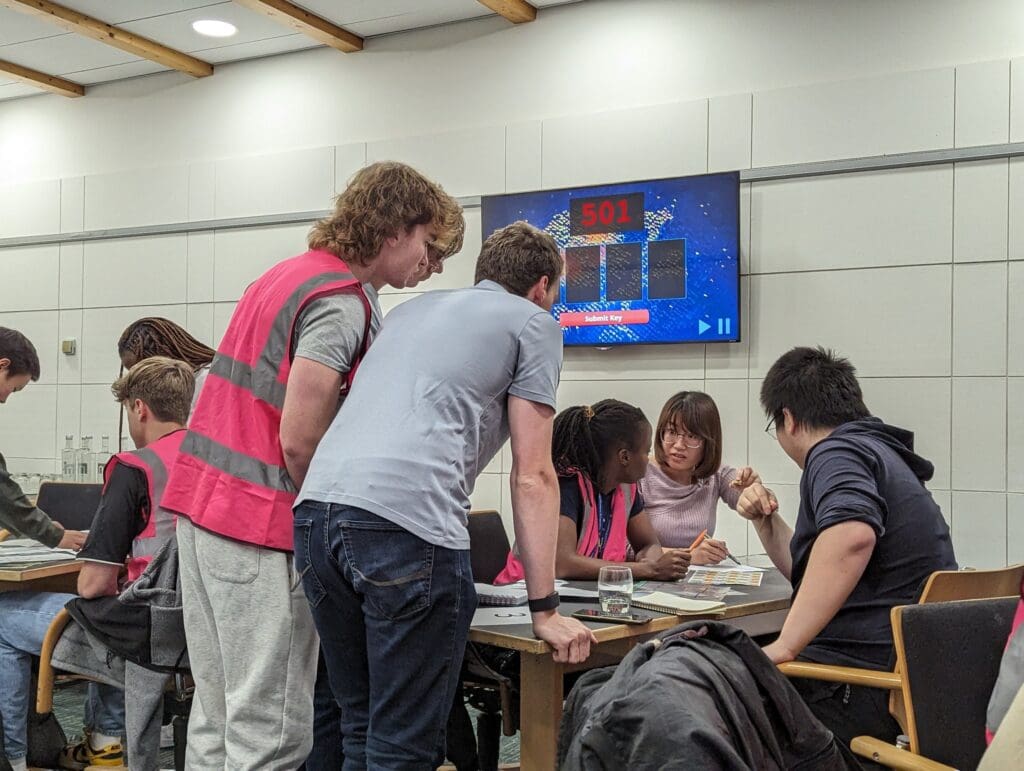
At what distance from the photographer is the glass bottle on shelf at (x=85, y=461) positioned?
573cm

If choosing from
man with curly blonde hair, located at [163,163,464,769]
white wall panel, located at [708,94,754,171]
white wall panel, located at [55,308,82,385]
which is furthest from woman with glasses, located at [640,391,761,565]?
white wall panel, located at [55,308,82,385]

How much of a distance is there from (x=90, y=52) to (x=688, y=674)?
5089 millimetres

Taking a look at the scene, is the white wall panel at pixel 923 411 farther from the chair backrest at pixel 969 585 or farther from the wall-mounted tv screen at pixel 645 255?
the chair backrest at pixel 969 585

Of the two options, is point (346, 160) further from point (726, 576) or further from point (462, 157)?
point (726, 576)

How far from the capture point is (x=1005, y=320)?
390 cm

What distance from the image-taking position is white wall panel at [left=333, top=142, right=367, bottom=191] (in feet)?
16.9

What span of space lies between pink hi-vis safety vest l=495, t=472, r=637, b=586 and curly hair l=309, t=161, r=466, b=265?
3.85 feet


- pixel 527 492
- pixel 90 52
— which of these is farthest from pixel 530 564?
pixel 90 52

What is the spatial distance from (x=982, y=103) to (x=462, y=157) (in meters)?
2.16

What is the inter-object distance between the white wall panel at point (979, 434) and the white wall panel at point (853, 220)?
0.50 meters

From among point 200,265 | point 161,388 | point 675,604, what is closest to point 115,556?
point 161,388

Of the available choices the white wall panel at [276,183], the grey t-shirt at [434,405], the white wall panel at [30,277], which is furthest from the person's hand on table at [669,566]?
the white wall panel at [30,277]

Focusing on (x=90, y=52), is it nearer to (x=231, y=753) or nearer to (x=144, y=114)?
(x=144, y=114)

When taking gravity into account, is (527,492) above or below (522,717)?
above
